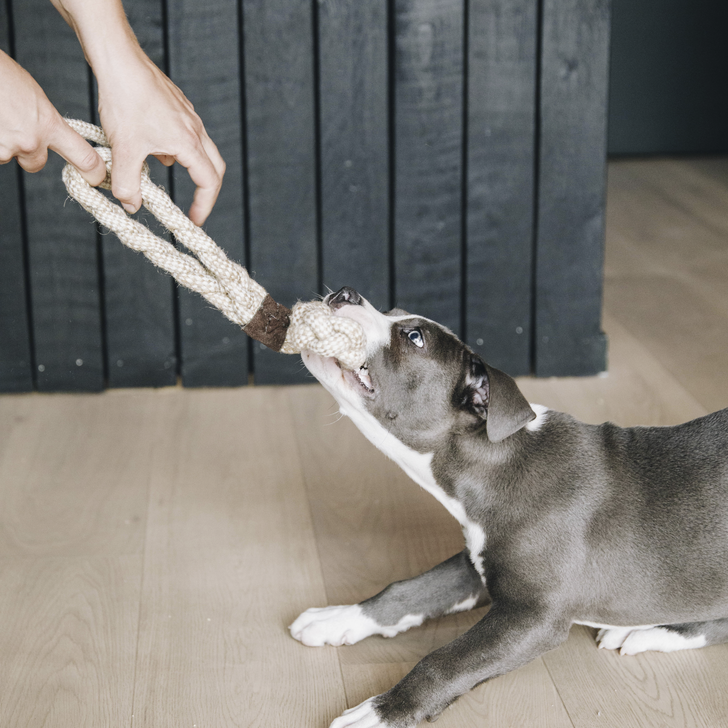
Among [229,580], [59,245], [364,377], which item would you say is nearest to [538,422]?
[364,377]

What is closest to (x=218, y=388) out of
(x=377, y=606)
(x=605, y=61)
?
(x=377, y=606)

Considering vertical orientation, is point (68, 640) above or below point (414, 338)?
below

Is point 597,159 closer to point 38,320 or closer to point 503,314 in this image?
point 503,314

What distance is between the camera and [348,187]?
2.55m

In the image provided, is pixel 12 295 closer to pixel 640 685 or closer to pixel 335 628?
pixel 335 628

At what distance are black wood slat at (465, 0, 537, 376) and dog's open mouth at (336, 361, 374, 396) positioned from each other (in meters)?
1.19

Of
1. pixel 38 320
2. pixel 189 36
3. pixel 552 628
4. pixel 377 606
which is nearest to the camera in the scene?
pixel 552 628

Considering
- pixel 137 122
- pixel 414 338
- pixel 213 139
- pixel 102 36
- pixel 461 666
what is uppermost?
pixel 102 36

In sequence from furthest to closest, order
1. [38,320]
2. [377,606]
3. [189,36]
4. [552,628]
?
[38,320]
[189,36]
[377,606]
[552,628]

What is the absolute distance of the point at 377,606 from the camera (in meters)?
1.61

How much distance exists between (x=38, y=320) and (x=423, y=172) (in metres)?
1.13

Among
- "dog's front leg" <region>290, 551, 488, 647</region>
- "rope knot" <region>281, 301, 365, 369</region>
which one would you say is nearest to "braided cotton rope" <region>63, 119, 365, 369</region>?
"rope knot" <region>281, 301, 365, 369</region>

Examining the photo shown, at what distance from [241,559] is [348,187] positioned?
1.13m

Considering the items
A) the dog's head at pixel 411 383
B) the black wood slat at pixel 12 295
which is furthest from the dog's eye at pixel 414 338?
the black wood slat at pixel 12 295
